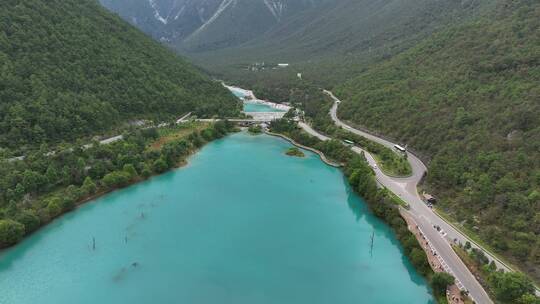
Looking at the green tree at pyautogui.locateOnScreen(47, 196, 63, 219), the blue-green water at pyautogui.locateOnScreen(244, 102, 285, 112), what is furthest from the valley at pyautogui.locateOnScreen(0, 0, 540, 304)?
the blue-green water at pyautogui.locateOnScreen(244, 102, 285, 112)

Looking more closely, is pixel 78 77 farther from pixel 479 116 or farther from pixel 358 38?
pixel 358 38

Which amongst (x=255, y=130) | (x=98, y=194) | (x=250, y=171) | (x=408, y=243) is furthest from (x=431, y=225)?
(x=255, y=130)

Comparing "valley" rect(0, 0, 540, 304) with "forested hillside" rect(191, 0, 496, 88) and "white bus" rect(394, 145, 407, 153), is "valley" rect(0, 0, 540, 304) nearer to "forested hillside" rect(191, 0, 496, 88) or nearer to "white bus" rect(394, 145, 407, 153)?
"white bus" rect(394, 145, 407, 153)

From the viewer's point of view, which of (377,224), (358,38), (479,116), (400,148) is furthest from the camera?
(358,38)

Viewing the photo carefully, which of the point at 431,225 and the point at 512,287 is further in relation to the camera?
the point at 431,225

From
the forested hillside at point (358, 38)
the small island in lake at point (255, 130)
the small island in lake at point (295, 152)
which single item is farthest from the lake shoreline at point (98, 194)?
the forested hillside at point (358, 38)

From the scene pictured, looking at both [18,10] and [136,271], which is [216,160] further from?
[18,10]

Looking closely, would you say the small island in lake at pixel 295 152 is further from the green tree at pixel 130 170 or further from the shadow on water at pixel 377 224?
the green tree at pixel 130 170

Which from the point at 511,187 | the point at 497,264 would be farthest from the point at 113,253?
the point at 511,187
